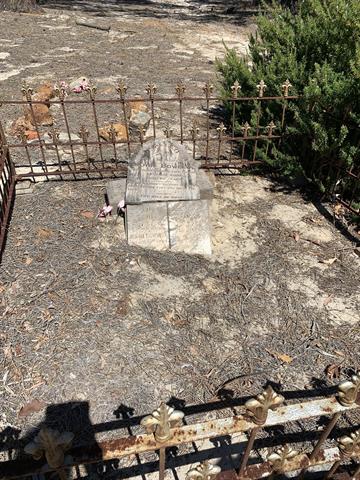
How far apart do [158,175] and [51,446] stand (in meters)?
3.35

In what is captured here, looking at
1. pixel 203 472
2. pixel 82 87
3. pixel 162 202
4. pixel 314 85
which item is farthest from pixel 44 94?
pixel 203 472

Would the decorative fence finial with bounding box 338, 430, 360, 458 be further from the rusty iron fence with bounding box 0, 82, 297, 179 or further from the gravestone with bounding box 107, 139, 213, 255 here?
the rusty iron fence with bounding box 0, 82, 297, 179

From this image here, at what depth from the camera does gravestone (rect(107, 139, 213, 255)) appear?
422cm

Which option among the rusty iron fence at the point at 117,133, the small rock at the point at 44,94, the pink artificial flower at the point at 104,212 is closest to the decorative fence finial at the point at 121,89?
the rusty iron fence at the point at 117,133

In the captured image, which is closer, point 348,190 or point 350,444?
point 350,444

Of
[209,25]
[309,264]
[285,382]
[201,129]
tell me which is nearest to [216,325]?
[285,382]

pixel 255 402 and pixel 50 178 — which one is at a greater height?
pixel 255 402

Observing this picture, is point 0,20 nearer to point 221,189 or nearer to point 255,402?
point 221,189

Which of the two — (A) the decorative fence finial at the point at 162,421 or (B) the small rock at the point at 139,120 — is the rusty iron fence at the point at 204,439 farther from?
(B) the small rock at the point at 139,120

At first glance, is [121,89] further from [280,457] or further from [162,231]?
[280,457]

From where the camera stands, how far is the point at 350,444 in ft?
5.54

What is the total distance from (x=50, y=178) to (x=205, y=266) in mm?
2651

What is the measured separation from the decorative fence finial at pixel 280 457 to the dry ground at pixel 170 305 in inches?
48.7

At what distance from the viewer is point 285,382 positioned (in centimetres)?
301
